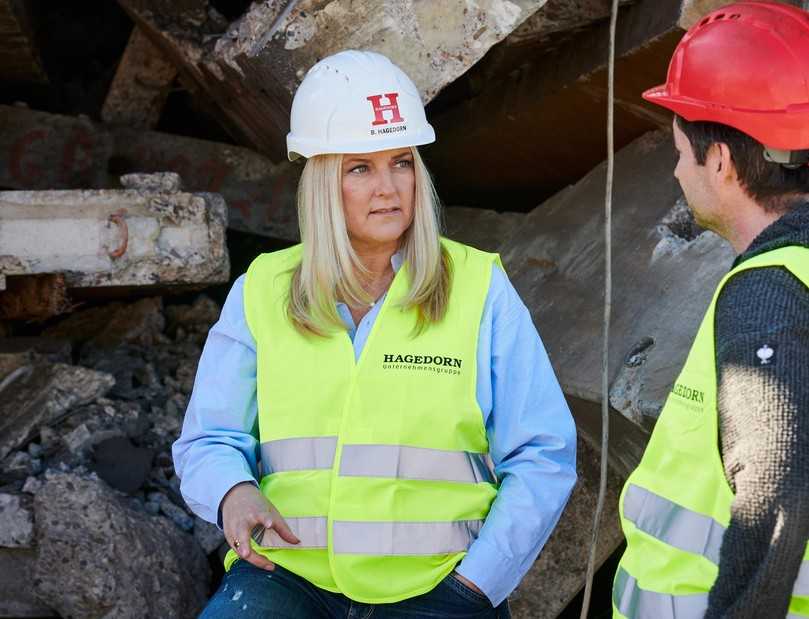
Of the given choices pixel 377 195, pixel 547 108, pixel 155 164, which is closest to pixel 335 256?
pixel 377 195

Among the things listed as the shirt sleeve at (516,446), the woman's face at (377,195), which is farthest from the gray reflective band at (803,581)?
the woman's face at (377,195)

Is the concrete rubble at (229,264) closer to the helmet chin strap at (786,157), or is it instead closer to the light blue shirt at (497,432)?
the light blue shirt at (497,432)

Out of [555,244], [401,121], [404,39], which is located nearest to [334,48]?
[404,39]

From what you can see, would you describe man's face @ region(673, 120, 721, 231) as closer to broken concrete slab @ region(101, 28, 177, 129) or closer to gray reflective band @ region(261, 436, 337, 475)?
gray reflective band @ region(261, 436, 337, 475)

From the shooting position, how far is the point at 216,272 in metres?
4.24

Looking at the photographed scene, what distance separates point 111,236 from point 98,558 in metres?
1.12

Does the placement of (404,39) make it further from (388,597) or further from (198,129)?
(198,129)

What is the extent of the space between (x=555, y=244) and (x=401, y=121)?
4.75ft

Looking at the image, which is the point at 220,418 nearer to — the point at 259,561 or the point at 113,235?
the point at 259,561

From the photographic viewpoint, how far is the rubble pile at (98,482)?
3.85 metres

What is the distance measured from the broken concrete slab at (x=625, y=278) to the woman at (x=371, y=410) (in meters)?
0.54

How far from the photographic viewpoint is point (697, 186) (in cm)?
222

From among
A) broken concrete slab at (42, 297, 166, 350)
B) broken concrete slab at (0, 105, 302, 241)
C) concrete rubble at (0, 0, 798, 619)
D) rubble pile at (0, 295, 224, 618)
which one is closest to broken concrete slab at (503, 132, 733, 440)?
concrete rubble at (0, 0, 798, 619)

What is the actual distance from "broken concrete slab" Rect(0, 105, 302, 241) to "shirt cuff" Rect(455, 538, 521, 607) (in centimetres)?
282
